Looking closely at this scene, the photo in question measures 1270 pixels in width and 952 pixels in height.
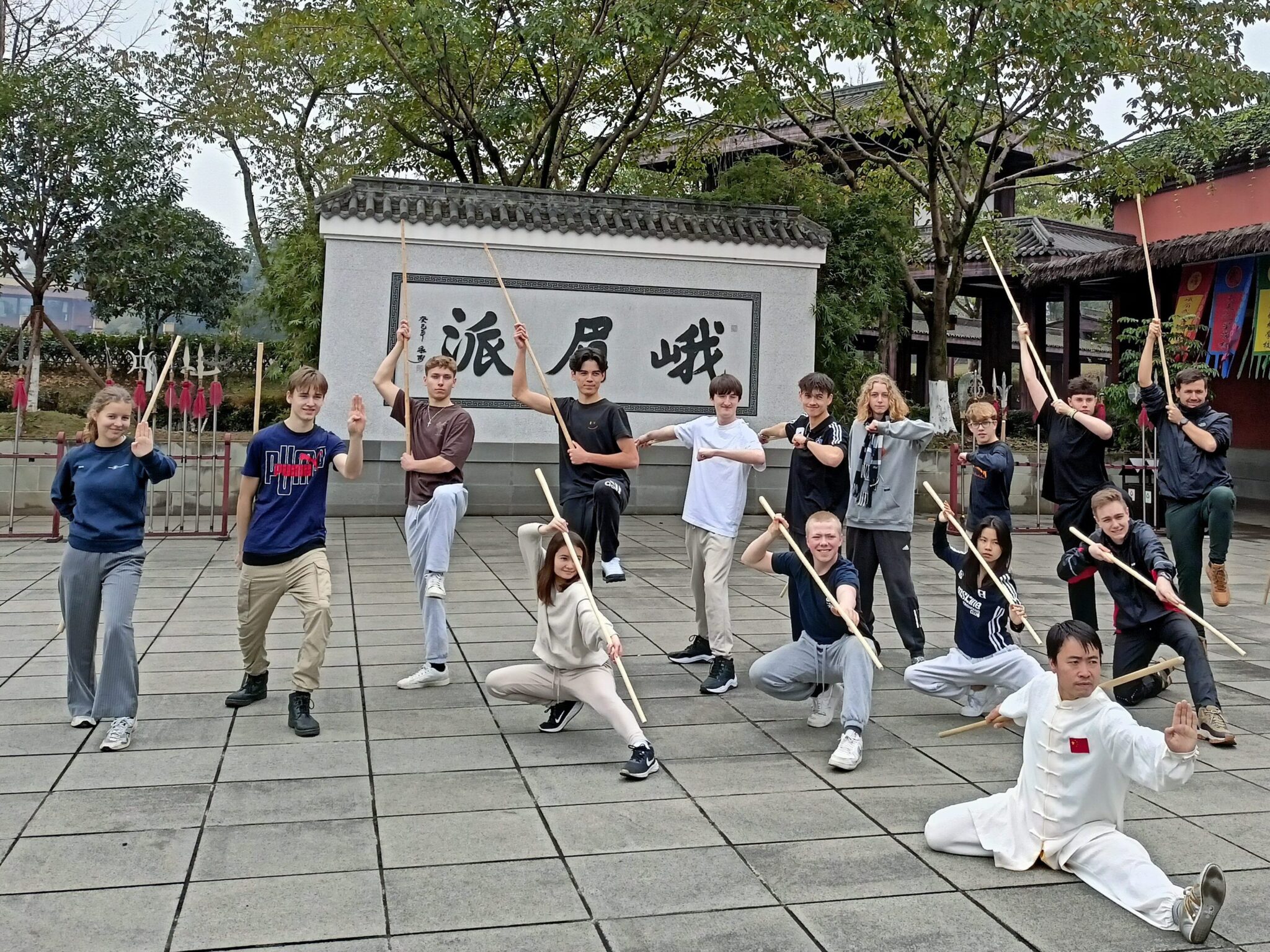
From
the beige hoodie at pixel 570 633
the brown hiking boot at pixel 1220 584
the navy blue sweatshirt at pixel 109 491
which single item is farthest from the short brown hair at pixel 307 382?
the brown hiking boot at pixel 1220 584

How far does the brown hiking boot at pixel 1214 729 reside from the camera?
4.69 meters

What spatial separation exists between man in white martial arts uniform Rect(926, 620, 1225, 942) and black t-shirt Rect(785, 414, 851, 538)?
2078 millimetres

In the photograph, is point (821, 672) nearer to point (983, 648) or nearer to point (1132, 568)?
point (983, 648)

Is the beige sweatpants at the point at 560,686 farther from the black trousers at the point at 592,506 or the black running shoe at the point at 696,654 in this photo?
the black running shoe at the point at 696,654

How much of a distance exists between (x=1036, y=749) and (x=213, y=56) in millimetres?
19492

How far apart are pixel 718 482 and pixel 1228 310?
11.8 m

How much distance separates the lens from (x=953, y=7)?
11.6m

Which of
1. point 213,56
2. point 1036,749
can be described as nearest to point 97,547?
point 1036,749

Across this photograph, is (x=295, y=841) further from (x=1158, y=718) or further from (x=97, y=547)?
(x=1158, y=718)

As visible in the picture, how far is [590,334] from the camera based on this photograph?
42.2ft

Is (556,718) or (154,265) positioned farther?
(154,265)

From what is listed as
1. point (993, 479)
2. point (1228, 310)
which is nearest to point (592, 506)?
point (993, 479)

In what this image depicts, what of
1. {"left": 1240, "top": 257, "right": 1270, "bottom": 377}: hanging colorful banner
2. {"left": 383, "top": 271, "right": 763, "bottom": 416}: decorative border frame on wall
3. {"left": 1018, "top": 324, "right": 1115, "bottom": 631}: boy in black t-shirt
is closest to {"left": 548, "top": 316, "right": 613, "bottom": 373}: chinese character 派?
{"left": 383, "top": 271, "right": 763, "bottom": 416}: decorative border frame on wall

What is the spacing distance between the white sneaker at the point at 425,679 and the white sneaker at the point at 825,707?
176 centimetres
